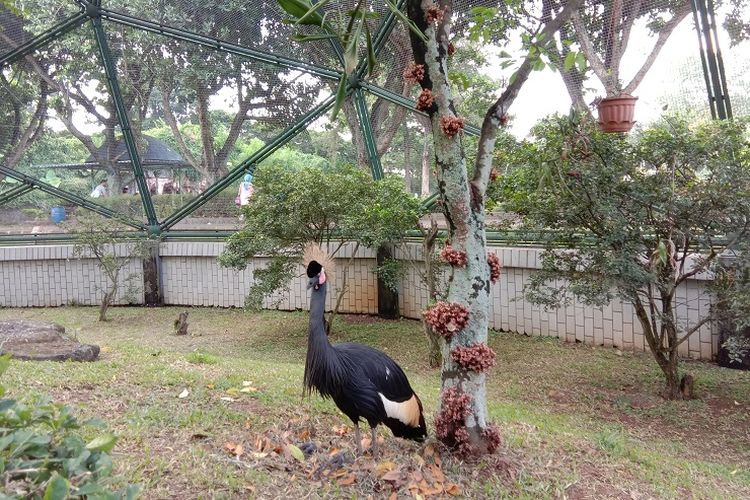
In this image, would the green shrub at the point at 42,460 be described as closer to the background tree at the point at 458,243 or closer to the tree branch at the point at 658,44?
the background tree at the point at 458,243

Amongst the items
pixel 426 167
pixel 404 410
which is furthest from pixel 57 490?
pixel 426 167

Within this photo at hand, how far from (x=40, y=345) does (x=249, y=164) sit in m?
4.79

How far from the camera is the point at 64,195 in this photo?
9523mm

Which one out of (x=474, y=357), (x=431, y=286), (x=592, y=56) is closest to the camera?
(x=474, y=357)

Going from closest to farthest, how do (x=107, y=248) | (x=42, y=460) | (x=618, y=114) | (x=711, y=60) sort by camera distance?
(x=42, y=460), (x=618, y=114), (x=711, y=60), (x=107, y=248)

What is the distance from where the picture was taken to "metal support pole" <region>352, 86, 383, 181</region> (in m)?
8.05

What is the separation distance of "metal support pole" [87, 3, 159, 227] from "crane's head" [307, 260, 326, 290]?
7657mm

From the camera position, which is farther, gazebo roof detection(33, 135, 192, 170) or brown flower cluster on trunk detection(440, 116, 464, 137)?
gazebo roof detection(33, 135, 192, 170)

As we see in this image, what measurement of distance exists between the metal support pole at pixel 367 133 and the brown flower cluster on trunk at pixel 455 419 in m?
5.64

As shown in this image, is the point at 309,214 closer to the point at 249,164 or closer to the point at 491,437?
the point at 249,164

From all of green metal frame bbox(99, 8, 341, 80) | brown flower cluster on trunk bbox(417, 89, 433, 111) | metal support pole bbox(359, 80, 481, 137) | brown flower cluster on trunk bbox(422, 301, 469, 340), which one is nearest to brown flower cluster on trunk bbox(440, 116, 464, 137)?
brown flower cluster on trunk bbox(417, 89, 433, 111)

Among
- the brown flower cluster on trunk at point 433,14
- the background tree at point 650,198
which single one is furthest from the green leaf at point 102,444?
the background tree at point 650,198

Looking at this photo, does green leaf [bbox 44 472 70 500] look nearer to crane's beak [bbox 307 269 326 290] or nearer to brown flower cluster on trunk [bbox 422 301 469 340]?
crane's beak [bbox 307 269 326 290]

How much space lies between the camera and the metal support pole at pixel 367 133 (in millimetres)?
8047
